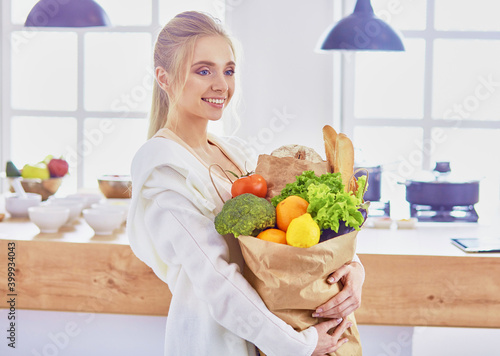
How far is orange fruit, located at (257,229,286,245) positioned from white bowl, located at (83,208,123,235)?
3.39ft

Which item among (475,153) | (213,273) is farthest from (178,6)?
(213,273)

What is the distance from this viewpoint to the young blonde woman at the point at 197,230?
1.35 m

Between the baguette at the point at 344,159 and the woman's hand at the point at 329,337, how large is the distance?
307 mm

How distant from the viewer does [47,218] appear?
86.8 inches

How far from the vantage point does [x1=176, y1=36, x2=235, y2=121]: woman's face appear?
59.4 inches

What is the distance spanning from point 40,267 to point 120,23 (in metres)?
2.30

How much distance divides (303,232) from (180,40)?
0.59 m

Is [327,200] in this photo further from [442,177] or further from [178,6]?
[178,6]

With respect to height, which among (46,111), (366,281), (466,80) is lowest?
(366,281)

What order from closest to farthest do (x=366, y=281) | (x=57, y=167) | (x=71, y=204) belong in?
(x=366, y=281)
(x=71, y=204)
(x=57, y=167)

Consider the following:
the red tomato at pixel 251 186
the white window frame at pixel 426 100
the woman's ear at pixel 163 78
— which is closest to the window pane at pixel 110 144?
the white window frame at pixel 426 100

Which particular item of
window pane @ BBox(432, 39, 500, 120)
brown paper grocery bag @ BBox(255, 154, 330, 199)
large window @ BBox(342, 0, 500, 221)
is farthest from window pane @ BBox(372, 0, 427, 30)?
brown paper grocery bag @ BBox(255, 154, 330, 199)

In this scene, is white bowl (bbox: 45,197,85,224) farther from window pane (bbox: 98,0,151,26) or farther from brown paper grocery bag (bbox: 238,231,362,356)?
window pane (bbox: 98,0,151,26)

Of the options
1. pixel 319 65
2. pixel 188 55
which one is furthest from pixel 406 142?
pixel 188 55
